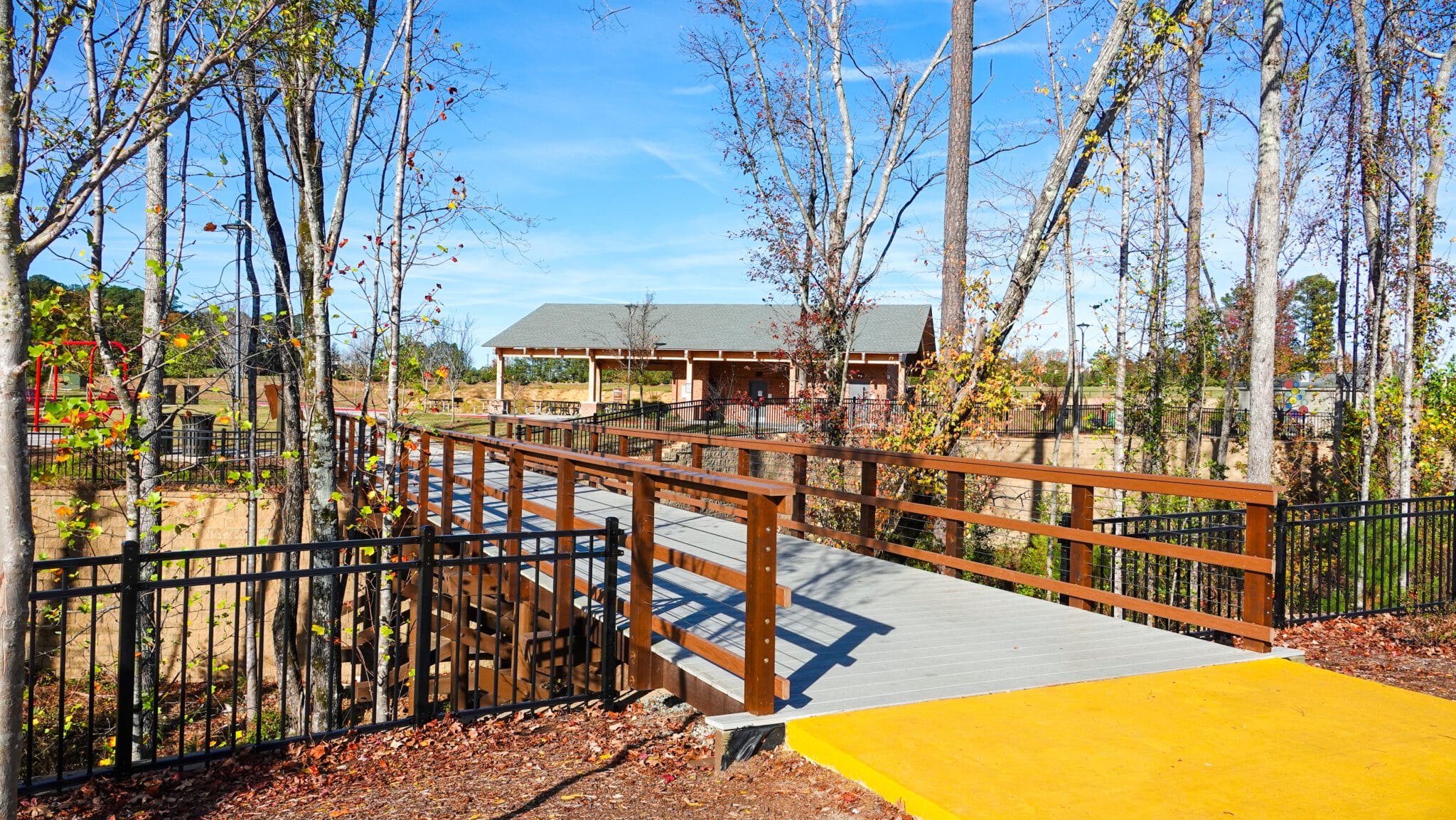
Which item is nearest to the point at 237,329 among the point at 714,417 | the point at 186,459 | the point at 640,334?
the point at 186,459

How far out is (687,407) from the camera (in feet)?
103

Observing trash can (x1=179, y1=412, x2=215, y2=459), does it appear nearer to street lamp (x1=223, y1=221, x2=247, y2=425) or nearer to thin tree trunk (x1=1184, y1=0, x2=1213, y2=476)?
street lamp (x1=223, y1=221, x2=247, y2=425)

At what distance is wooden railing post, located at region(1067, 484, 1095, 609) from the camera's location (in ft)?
22.3

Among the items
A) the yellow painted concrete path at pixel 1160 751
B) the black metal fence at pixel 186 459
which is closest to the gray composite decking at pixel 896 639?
the yellow painted concrete path at pixel 1160 751

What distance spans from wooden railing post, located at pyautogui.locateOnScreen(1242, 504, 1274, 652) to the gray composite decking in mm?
190

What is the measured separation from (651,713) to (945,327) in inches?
352

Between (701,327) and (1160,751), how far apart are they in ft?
124

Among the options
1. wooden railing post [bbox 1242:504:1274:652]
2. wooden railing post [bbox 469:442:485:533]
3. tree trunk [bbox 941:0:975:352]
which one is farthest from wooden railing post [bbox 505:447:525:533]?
tree trunk [bbox 941:0:975:352]

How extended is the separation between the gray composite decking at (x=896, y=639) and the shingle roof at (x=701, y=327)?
2842 centimetres

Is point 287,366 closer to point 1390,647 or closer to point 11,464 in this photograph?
point 11,464

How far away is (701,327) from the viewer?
41250 mm

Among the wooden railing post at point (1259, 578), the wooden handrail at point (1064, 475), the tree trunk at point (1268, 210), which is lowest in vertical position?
the wooden railing post at point (1259, 578)

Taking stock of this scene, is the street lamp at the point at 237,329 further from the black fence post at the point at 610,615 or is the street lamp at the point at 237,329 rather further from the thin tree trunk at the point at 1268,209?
the thin tree trunk at the point at 1268,209

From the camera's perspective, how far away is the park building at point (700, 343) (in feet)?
123
